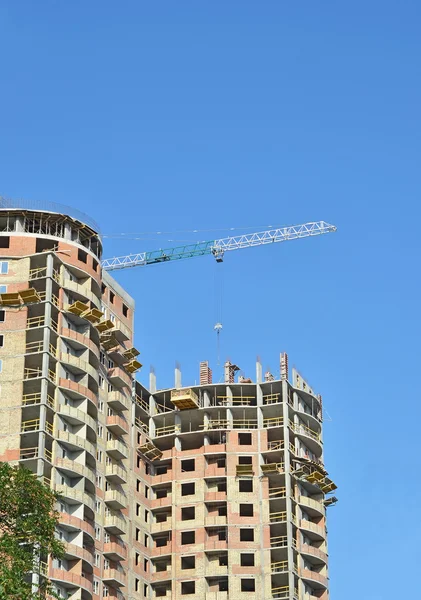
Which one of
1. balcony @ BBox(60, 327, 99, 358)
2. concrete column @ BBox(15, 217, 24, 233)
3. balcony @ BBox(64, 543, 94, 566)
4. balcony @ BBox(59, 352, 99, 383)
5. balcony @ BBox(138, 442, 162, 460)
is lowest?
balcony @ BBox(64, 543, 94, 566)

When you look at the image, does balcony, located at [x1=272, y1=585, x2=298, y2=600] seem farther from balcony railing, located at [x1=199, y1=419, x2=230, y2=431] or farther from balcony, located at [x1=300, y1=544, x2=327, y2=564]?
balcony railing, located at [x1=199, y1=419, x2=230, y2=431]

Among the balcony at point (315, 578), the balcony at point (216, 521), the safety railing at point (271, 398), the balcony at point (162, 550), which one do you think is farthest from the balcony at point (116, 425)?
the balcony at point (315, 578)

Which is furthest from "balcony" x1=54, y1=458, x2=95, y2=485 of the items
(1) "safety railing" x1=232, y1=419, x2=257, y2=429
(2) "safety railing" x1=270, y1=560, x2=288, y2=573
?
(1) "safety railing" x1=232, y1=419, x2=257, y2=429

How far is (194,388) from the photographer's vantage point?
163 m

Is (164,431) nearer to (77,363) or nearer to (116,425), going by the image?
(116,425)

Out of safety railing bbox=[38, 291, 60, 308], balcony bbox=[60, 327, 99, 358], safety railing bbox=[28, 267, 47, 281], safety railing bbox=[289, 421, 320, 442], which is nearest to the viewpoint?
safety railing bbox=[38, 291, 60, 308]

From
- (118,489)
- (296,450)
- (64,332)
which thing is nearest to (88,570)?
(118,489)

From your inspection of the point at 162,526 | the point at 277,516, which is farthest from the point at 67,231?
the point at 277,516

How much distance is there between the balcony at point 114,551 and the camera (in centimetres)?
14175

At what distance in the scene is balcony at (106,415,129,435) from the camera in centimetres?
14800

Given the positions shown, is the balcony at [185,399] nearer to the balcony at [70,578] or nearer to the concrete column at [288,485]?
the concrete column at [288,485]

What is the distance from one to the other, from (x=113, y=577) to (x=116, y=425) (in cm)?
1649

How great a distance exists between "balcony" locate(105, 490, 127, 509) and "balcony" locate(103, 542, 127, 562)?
4056 mm

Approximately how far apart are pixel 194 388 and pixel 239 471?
12778 mm
